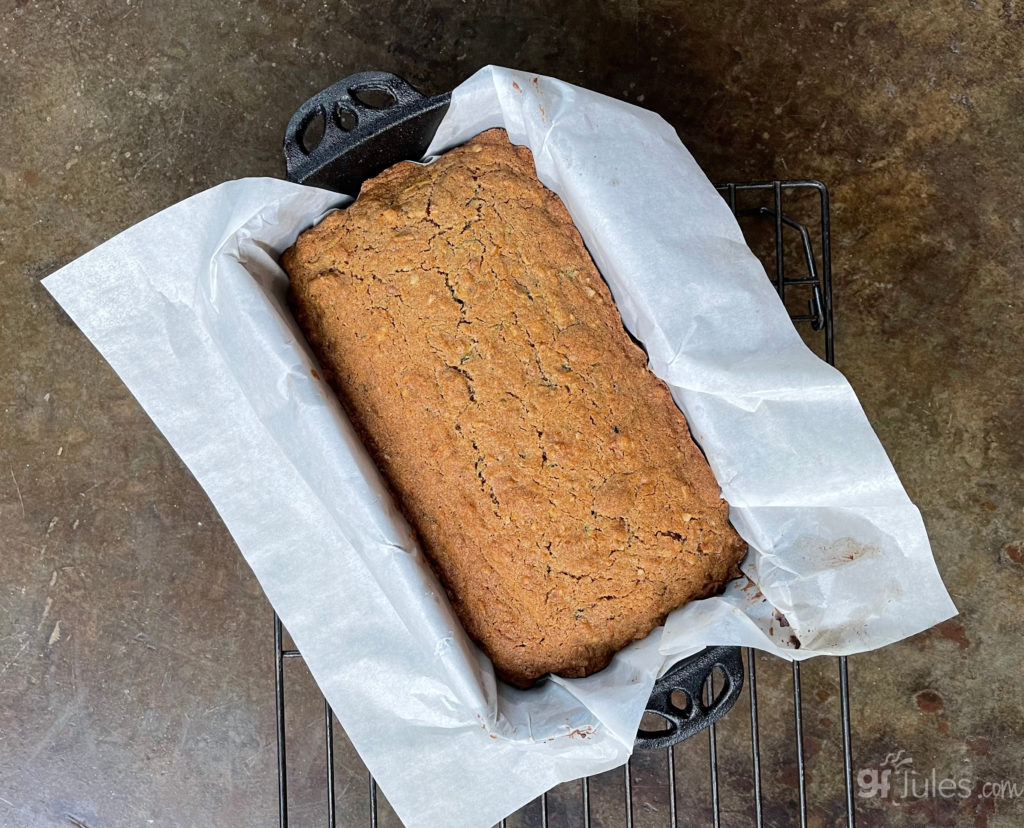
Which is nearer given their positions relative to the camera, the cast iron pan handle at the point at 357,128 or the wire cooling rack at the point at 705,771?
the cast iron pan handle at the point at 357,128

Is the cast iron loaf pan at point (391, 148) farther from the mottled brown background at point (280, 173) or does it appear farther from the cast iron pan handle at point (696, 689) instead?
the mottled brown background at point (280, 173)

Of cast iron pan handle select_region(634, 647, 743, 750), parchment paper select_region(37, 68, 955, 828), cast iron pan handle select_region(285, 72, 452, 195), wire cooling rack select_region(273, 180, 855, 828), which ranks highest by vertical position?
cast iron pan handle select_region(285, 72, 452, 195)

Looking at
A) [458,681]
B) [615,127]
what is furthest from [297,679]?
[615,127]

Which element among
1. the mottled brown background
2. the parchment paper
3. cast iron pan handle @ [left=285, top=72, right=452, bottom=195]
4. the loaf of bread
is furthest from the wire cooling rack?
cast iron pan handle @ [left=285, top=72, right=452, bottom=195]


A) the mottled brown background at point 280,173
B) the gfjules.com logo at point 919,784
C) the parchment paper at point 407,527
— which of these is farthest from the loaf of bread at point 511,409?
the gfjules.com logo at point 919,784

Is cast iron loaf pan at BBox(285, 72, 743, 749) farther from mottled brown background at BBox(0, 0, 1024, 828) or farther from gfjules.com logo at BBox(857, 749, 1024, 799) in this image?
gfjules.com logo at BBox(857, 749, 1024, 799)

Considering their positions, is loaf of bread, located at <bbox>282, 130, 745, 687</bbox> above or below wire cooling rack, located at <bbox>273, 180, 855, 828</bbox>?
above

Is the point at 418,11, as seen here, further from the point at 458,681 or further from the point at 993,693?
the point at 993,693
